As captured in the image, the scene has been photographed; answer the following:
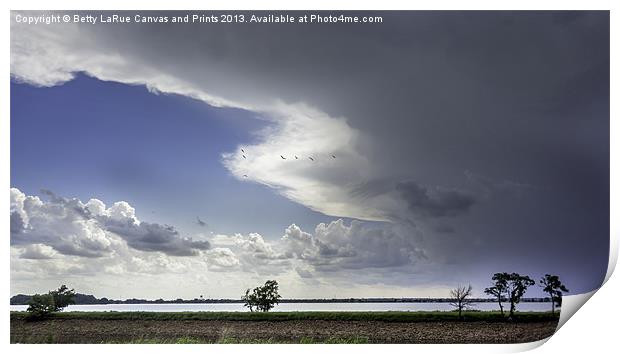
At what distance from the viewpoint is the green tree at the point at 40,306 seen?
10.3 m

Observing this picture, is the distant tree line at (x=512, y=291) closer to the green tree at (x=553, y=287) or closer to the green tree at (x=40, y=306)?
the green tree at (x=553, y=287)

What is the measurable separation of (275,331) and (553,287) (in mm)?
4073

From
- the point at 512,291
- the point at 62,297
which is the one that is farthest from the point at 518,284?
the point at 62,297

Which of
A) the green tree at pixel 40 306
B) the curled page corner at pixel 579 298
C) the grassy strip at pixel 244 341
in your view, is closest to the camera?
the curled page corner at pixel 579 298

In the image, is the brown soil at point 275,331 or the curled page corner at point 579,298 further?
the brown soil at point 275,331

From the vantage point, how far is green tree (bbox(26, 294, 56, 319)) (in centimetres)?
1026

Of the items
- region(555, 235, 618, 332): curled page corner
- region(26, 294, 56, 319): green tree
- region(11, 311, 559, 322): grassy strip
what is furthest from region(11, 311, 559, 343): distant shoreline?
region(555, 235, 618, 332): curled page corner

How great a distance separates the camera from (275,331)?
1033cm

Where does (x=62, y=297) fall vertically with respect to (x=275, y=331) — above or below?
above

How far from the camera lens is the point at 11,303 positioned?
10211 mm

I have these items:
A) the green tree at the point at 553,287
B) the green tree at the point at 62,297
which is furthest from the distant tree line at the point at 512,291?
the green tree at the point at 62,297

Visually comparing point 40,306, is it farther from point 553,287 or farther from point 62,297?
point 553,287

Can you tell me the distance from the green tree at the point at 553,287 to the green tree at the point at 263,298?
12.6ft
